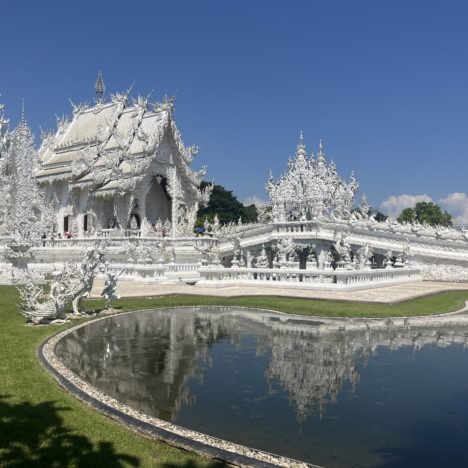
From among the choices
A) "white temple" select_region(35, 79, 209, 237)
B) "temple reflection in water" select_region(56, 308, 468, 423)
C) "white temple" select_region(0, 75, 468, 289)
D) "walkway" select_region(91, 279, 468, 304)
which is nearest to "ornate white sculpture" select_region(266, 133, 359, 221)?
"white temple" select_region(0, 75, 468, 289)

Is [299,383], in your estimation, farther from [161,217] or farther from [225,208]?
[225,208]

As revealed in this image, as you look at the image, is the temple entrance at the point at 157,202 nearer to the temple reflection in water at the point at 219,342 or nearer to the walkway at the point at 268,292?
the walkway at the point at 268,292

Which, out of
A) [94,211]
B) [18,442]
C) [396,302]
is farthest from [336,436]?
[94,211]

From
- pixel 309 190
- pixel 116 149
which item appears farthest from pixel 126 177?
pixel 309 190

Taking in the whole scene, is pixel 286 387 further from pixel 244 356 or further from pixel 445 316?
pixel 445 316

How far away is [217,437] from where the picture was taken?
15.1ft

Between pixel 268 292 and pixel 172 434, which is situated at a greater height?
pixel 268 292

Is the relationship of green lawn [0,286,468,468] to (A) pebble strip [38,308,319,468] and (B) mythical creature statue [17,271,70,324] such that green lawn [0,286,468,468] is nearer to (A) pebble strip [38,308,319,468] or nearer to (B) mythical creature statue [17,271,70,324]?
(A) pebble strip [38,308,319,468]

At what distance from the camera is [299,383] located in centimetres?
643

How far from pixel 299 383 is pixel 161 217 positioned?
28.4 metres

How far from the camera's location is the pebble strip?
4.00 meters

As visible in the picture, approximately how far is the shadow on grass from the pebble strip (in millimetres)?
450

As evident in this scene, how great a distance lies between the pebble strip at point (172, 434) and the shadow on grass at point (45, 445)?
45 centimetres

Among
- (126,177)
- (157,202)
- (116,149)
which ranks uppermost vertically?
(116,149)
